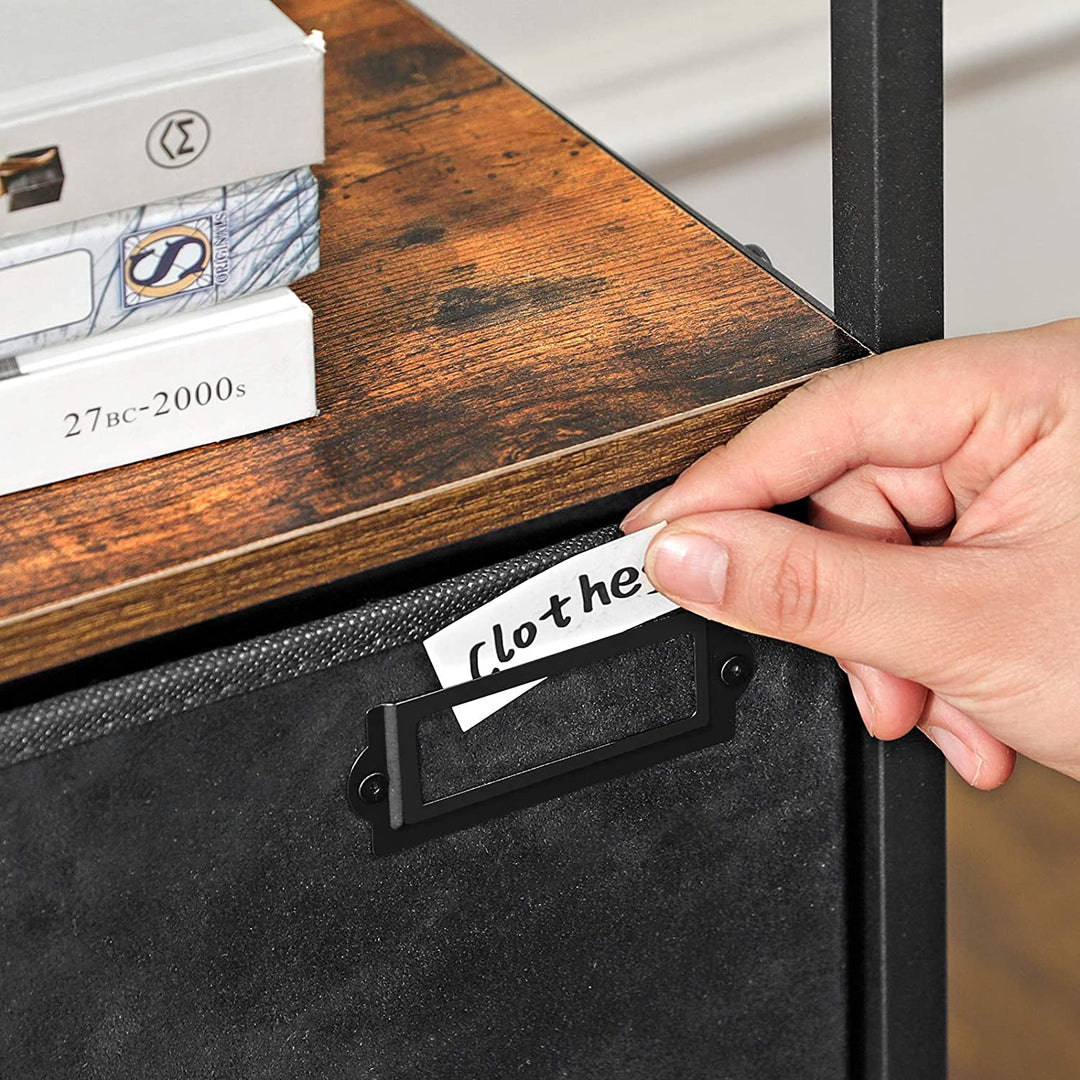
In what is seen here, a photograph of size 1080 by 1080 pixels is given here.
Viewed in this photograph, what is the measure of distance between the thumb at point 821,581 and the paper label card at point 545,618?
12 mm

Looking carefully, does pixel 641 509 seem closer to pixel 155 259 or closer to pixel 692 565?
pixel 692 565

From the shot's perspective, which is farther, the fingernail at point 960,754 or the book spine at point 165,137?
the fingernail at point 960,754

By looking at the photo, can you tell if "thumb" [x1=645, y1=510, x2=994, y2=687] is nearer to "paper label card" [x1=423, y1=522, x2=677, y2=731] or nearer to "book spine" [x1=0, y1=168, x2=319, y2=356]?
"paper label card" [x1=423, y1=522, x2=677, y2=731]

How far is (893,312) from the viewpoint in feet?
1.48

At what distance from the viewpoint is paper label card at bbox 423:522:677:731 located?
44cm

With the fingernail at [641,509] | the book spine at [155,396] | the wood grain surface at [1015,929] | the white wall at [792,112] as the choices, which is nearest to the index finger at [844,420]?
the fingernail at [641,509]

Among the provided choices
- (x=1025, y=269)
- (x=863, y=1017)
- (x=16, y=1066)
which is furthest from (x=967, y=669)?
(x=1025, y=269)

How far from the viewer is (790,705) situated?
1.65ft

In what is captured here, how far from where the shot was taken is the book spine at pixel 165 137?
35 cm

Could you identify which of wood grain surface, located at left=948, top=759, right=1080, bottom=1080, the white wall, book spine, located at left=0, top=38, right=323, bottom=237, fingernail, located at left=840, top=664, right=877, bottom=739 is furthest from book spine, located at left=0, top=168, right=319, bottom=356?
wood grain surface, located at left=948, top=759, right=1080, bottom=1080

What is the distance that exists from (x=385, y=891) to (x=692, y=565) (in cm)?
13

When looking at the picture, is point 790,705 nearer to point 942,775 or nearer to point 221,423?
point 942,775

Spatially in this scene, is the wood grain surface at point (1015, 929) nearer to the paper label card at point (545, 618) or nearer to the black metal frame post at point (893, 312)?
the black metal frame post at point (893, 312)

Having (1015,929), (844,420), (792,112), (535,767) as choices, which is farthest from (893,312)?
(1015,929)
